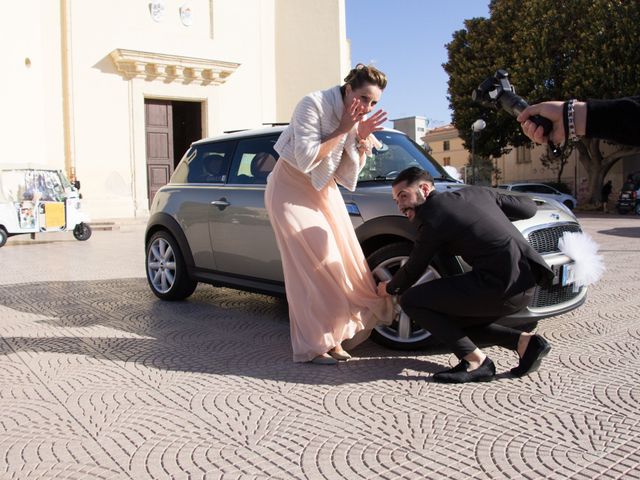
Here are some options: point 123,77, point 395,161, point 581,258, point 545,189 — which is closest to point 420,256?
point 581,258

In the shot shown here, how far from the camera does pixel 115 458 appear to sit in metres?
2.94

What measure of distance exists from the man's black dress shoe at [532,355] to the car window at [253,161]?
2.78 metres

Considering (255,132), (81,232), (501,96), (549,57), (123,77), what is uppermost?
(549,57)

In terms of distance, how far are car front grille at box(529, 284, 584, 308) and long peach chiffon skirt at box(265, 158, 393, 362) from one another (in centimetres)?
101

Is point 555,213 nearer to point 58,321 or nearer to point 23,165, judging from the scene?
point 58,321

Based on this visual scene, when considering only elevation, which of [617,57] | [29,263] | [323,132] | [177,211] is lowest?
[29,263]

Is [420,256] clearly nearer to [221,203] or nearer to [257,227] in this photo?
[257,227]

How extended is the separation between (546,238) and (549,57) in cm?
2798

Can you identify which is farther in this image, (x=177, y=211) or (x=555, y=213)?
(x=177, y=211)

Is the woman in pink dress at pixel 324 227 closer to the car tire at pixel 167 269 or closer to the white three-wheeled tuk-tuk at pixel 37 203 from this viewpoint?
the car tire at pixel 167 269

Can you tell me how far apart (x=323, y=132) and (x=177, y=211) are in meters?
2.88

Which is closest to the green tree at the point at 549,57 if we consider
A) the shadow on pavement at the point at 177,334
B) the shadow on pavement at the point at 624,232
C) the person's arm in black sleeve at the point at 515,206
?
the shadow on pavement at the point at 624,232

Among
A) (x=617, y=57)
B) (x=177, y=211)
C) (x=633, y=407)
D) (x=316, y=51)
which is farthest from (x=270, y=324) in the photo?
(x=617, y=57)

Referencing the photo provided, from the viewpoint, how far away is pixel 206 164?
654cm
